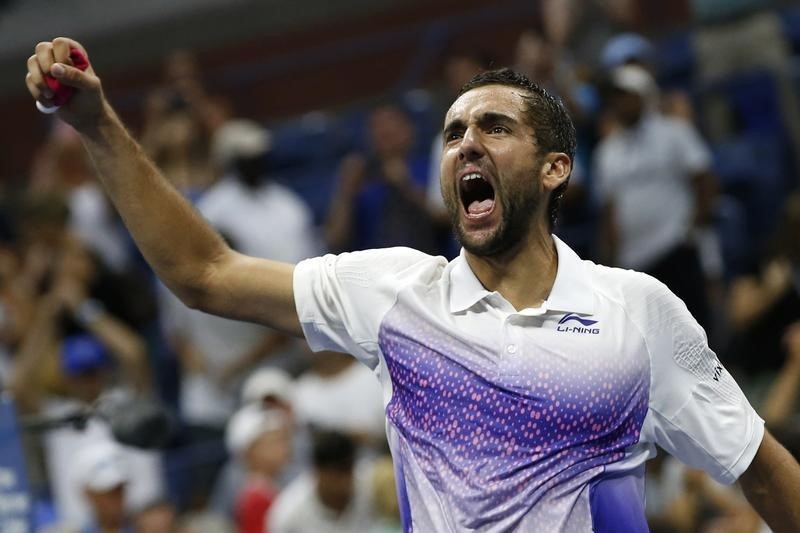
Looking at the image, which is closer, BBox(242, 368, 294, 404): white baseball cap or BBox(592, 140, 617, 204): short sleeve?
BBox(242, 368, 294, 404): white baseball cap

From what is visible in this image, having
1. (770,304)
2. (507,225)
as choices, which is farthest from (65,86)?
(770,304)

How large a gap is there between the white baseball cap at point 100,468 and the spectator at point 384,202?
2.08 meters

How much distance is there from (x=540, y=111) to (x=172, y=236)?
88cm

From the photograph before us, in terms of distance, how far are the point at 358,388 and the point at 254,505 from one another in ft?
3.05

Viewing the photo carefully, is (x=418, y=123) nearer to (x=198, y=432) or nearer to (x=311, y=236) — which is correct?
(x=311, y=236)

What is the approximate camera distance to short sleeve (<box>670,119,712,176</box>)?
748 cm

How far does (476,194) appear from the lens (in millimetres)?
3281

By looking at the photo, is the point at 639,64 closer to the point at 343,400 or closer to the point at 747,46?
the point at 747,46

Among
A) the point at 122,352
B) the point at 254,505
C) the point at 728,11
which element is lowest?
the point at 254,505

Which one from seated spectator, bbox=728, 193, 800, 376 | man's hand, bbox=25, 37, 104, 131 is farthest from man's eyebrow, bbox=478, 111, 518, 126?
seated spectator, bbox=728, 193, 800, 376

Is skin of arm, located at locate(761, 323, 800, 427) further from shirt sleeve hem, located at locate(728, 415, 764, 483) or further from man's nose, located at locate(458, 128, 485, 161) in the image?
man's nose, located at locate(458, 128, 485, 161)

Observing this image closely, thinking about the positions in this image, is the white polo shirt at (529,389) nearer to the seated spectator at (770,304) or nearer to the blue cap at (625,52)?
the seated spectator at (770,304)

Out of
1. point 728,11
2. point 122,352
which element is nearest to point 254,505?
point 122,352

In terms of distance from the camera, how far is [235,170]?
27.7 feet
